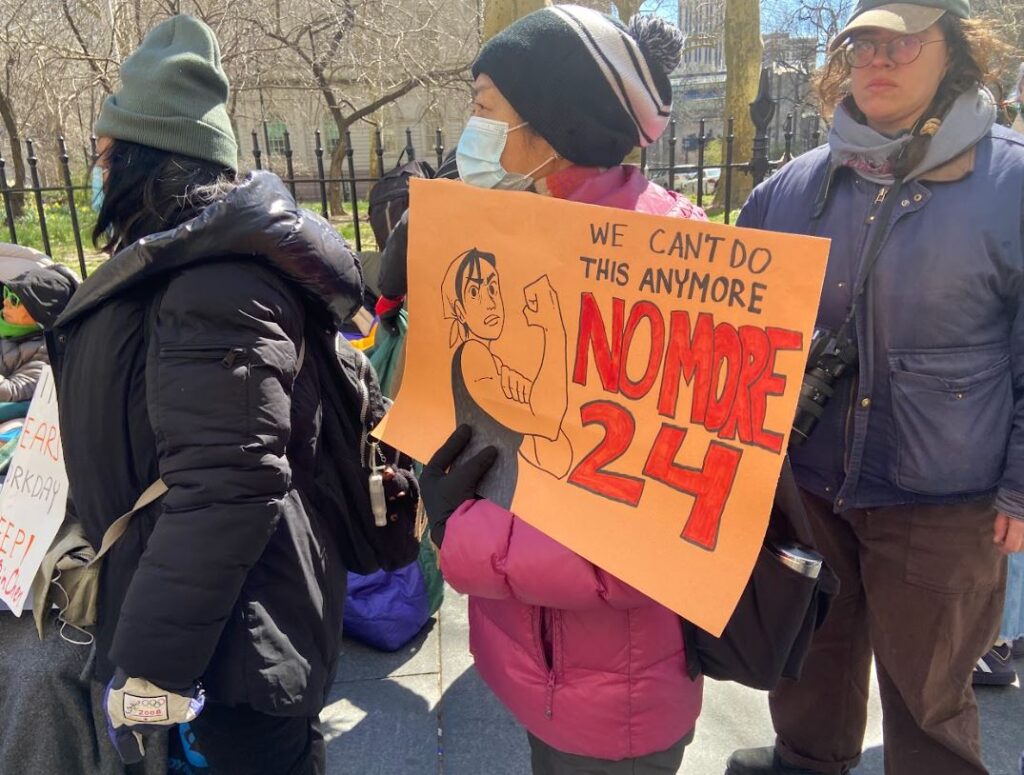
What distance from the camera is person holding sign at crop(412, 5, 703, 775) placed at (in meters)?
1.30

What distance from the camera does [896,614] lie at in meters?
1.93

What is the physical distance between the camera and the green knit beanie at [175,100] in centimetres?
157

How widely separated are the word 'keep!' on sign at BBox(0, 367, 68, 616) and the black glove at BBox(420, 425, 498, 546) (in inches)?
44.1

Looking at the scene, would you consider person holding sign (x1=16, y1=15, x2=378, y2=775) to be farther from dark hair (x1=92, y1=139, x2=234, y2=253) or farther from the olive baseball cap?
the olive baseball cap

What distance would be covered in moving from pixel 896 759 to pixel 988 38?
176 centimetres

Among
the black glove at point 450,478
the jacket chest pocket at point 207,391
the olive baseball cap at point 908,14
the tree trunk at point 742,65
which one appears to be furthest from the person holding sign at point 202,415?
the tree trunk at point 742,65

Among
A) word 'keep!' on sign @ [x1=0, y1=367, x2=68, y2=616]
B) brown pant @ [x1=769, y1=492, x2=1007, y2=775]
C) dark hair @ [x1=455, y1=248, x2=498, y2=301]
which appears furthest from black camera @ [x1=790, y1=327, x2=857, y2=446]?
word 'keep!' on sign @ [x1=0, y1=367, x2=68, y2=616]

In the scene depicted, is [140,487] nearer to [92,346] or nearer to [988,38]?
[92,346]

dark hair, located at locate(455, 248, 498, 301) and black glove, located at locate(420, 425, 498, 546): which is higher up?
dark hair, located at locate(455, 248, 498, 301)

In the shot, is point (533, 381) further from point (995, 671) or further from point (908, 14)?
point (995, 671)

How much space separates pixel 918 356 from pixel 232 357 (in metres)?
1.44

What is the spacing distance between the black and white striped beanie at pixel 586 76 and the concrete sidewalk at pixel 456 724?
78.1 inches

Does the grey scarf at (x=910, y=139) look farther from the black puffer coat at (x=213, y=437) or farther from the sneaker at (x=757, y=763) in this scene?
the sneaker at (x=757, y=763)

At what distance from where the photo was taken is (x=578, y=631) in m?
1.39
